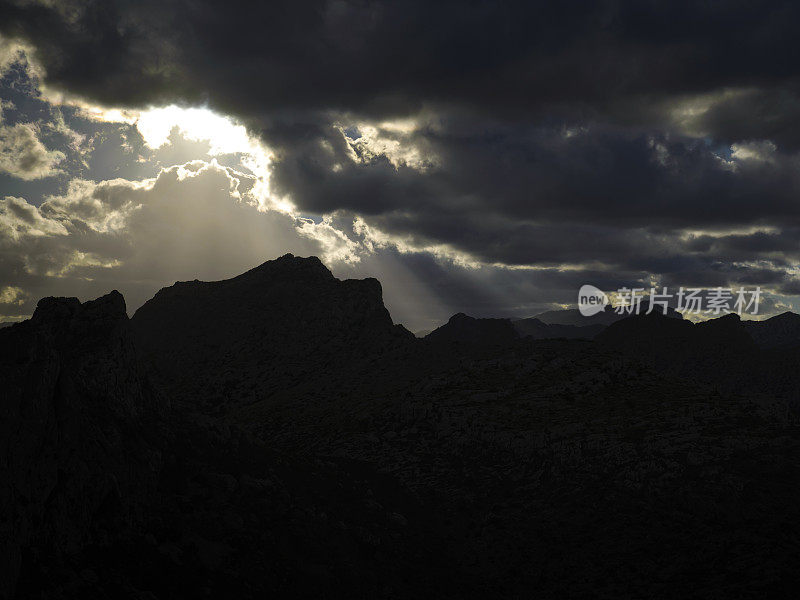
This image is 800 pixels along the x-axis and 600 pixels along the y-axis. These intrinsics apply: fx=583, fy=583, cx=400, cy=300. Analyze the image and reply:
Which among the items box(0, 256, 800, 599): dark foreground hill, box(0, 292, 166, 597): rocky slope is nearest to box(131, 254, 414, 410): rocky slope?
box(0, 256, 800, 599): dark foreground hill

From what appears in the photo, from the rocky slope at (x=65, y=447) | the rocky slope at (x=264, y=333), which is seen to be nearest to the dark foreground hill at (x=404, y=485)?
the rocky slope at (x=65, y=447)

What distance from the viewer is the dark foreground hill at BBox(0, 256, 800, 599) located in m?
29.9

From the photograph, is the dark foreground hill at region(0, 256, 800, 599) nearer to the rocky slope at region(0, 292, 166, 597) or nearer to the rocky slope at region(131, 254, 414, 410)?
the rocky slope at region(0, 292, 166, 597)

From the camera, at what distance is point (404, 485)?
196ft

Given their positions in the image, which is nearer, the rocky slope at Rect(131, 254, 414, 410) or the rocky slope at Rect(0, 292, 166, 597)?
the rocky slope at Rect(0, 292, 166, 597)

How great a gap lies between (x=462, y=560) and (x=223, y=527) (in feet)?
61.2

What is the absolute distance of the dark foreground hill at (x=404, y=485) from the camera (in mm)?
29922

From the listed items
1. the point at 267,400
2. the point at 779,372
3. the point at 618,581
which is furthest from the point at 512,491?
the point at 779,372

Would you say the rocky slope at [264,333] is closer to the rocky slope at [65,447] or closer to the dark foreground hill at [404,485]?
the dark foreground hill at [404,485]

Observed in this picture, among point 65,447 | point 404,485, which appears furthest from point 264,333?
point 65,447

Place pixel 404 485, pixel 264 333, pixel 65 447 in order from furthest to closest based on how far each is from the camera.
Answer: pixel 264 333
pixel 404 485
pixel 65 447

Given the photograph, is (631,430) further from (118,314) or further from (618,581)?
(118,314)

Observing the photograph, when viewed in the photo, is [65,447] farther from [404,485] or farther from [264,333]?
[264,333]

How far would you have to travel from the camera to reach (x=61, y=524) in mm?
27922
